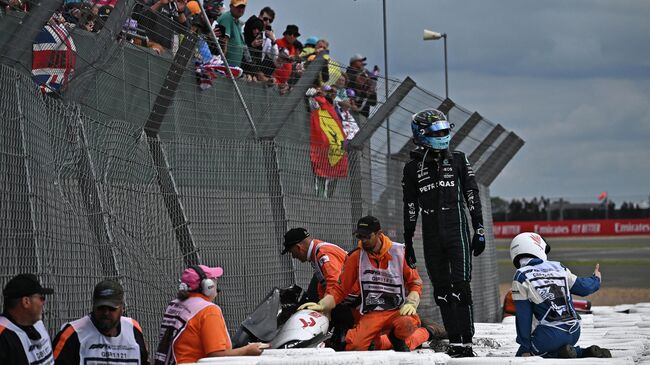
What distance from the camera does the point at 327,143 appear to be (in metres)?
12.2

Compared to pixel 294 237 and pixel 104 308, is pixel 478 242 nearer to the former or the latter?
pixel 294 237

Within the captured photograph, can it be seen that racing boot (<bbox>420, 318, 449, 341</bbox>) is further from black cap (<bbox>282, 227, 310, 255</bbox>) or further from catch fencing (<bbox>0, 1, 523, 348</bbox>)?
catch fencing (<bbox>0, 1, 523, 348</bbox>)

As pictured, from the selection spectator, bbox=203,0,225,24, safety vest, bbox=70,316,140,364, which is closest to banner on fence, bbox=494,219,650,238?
spectator, bbox=203,0,225,24

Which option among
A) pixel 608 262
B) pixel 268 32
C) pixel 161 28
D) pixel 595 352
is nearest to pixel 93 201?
pixel 161 28

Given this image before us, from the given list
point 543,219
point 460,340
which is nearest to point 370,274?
point 460,340

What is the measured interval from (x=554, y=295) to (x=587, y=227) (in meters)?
55.5

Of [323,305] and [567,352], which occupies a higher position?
[323,305]

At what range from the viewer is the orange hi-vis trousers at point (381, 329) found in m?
9.48

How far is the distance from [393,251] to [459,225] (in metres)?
0.59

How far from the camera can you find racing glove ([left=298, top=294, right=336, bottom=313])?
9.42 meters

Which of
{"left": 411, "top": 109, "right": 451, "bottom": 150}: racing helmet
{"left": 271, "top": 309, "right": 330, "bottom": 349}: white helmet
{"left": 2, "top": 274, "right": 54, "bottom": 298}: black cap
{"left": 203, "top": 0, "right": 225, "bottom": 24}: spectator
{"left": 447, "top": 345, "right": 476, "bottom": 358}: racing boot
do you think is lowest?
{"left": 447, "top": 345, "right": 476, "bottom": 358}: racing boot

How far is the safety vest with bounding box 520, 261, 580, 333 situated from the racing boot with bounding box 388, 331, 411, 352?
1200 mm

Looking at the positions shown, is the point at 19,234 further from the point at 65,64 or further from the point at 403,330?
the point at 403,330

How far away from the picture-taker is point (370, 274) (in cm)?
973
